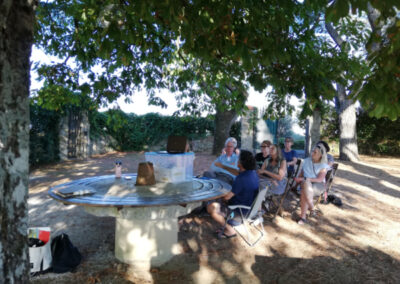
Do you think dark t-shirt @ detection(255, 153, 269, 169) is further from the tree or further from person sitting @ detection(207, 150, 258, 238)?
the tree

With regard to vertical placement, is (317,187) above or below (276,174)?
below

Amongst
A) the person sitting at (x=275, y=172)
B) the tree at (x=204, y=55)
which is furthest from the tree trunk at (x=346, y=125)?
the tree at (x=204, y=55)

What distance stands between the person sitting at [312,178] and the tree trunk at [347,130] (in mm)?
8448

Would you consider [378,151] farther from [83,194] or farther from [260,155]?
[83,194]

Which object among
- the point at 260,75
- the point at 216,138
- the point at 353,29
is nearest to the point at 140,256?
the point at 260,75

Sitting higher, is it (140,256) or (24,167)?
(24,167)

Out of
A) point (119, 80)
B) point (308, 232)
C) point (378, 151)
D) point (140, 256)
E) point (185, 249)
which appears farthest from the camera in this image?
point (378, 151)

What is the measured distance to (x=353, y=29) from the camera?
6.12 m

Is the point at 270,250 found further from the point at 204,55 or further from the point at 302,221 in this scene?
the point at 204,55

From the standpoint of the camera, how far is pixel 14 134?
183 cm

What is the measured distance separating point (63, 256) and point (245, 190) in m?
2.41

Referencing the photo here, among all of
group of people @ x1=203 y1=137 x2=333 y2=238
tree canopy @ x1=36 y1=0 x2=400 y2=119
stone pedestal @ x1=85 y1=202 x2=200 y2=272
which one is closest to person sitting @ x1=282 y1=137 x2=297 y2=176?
group of people @ x1=203 y1=137 x2=333 y2=238

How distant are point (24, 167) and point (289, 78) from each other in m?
2.63

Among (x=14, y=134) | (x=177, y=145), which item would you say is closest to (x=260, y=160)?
(x=177, y=145)
